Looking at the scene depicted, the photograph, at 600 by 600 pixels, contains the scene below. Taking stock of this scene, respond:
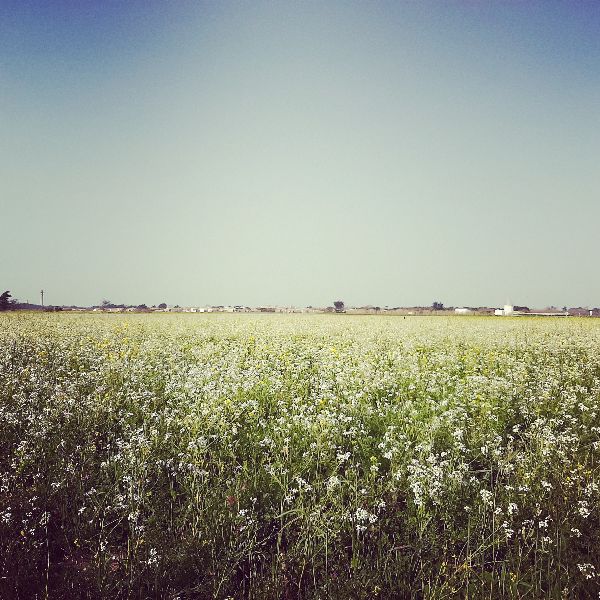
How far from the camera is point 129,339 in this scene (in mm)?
16844

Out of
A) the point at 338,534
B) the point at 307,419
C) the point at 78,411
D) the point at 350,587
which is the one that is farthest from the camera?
the point at 78,411

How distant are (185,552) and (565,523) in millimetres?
3648

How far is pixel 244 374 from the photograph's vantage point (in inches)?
353

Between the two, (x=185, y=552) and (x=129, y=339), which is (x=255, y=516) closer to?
(x=185, y=552)

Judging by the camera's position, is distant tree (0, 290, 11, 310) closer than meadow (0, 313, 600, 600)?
No

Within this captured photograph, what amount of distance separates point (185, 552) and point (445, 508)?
8.55ft

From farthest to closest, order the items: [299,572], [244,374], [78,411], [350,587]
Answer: [244,374] < [78,411] < [299,572] < [350,587]

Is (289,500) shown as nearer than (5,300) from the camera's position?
Yes

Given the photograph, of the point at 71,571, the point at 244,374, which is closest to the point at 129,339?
Answer: the point at 244,374

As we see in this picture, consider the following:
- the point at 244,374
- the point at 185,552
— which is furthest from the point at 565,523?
the point at 244,374

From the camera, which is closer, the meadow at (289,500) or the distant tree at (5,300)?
the meadow at (289,500)

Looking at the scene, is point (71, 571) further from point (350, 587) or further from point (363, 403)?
point (363, 403)

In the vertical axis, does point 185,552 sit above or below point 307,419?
below

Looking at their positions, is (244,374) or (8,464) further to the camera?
(244,374)
